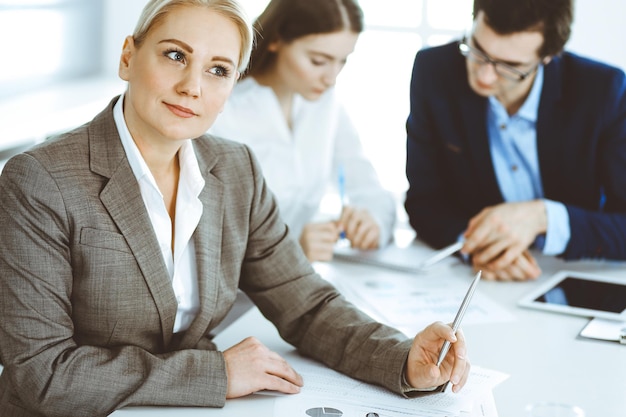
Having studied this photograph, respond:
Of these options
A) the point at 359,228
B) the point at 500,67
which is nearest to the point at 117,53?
the point at 359,228

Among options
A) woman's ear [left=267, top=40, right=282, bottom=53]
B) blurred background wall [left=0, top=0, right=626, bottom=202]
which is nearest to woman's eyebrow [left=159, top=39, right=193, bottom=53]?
woman's ear [left=267, top=40, right=282, bottom=53]

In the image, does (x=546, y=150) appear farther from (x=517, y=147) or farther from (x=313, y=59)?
(x=313, y=59)

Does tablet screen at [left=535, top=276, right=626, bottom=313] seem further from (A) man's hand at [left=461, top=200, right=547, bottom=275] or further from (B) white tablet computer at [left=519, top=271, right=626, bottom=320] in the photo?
(A) man's hand at [left=461, top=200, right=547, bottom=275]

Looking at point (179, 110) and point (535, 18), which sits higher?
point (535, 18)

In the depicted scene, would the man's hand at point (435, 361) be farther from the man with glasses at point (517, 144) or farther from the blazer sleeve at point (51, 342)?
the man with glasses at point (517, 144)

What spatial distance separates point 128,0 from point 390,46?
4.50ft

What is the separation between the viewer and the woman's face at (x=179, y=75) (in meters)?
1.49

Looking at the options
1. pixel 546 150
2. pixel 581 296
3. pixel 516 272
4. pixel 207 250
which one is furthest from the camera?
→ pixel 546 150

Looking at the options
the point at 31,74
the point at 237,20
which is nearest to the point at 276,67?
the point at 237,20

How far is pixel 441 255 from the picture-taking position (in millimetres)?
2240

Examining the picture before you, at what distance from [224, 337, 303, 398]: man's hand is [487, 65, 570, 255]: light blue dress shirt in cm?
112

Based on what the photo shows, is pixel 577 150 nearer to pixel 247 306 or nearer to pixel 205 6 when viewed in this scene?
pixel 247 306

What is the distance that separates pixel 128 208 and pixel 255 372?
1.15 feet

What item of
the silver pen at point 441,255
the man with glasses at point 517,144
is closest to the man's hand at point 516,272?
the man with glasses at point 517,144
